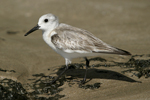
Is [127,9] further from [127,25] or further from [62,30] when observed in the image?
[62,30]

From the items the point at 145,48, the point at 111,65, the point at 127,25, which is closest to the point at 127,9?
the point at 127,25

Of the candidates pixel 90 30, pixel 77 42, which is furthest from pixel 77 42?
pixel 90 30

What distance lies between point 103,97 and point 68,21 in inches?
308

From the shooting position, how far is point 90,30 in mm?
10766

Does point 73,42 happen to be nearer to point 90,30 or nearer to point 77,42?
point 77,42

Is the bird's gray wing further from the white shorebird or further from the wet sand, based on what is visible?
the wet sand

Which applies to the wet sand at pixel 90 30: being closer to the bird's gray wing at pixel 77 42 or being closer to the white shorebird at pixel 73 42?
the white shorebird at pixel 73 42

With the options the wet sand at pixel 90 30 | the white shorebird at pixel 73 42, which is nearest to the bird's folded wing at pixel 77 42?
the white shorebird at pixel 73 42

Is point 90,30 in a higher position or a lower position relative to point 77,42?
higher

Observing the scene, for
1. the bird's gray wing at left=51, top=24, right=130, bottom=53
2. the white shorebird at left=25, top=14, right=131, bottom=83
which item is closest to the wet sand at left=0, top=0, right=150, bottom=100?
the white shorebird at left=25, top=14, right=131, bottom=83

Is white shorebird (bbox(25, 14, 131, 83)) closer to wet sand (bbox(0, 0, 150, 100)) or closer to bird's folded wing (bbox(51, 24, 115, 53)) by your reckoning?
bird's folded wing (bbox(51, 24, 115, 53))

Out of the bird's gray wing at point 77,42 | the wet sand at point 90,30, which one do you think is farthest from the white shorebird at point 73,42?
the wet sand at point 90,30

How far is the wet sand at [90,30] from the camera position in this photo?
5.20 metres

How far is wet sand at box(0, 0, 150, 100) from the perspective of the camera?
205 inches
